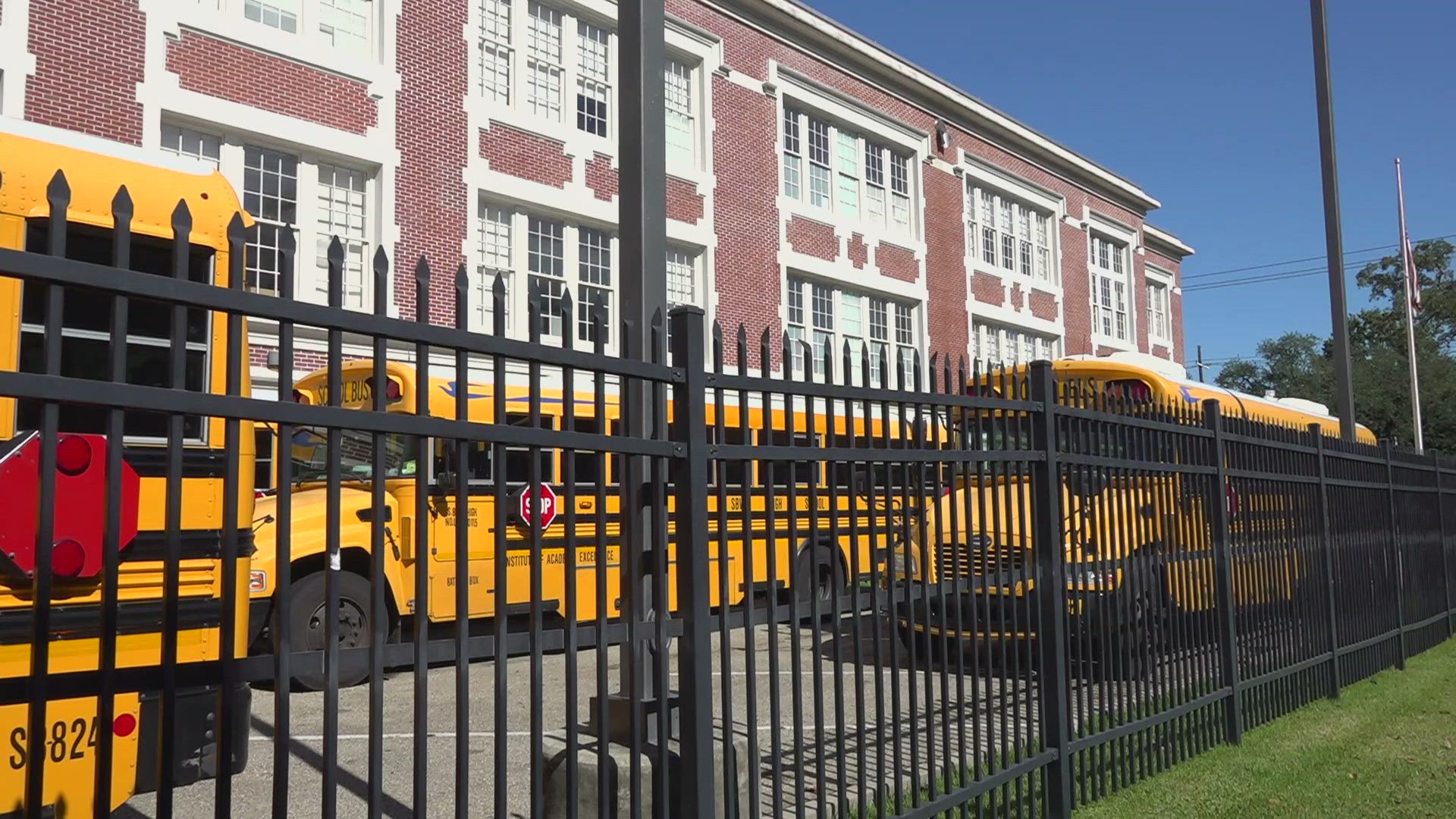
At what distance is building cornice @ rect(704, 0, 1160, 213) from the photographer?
23125 millimetres

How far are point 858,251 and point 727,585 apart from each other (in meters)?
22.2

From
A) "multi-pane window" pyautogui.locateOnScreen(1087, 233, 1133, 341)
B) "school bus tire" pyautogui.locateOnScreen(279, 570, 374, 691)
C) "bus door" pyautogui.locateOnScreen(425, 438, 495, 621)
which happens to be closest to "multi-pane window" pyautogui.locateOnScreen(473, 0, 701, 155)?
"bus door" pyautogui.locateOnScreen(425, 438, 495, 621)

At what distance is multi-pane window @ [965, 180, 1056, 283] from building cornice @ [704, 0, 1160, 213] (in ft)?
4.62

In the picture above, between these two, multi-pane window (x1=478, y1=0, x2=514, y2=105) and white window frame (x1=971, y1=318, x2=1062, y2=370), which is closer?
multi-pane window (x1=478, y1=0, x2=514, y2=105)

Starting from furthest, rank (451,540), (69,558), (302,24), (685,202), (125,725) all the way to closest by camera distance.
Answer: (685,202), (302,24), (451,540), (125,725), (69,558)

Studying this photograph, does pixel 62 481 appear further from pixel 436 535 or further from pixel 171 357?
pixel 436 535

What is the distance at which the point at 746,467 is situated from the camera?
3.83 metres

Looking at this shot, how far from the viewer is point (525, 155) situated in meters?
18.1

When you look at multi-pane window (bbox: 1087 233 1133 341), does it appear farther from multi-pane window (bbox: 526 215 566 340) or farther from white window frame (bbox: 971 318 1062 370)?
multi-pane window (bbox: 526 215 566 340)

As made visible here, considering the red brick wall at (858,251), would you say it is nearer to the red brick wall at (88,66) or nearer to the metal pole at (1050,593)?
the red brick wall at (88,66)

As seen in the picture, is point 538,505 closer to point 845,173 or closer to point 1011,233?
point 845,173

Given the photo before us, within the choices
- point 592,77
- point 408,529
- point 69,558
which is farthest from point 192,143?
point 69,558

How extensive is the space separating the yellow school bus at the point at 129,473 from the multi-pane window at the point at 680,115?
16162 mm

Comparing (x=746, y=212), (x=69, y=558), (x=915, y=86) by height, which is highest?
(x=915, y=86)
